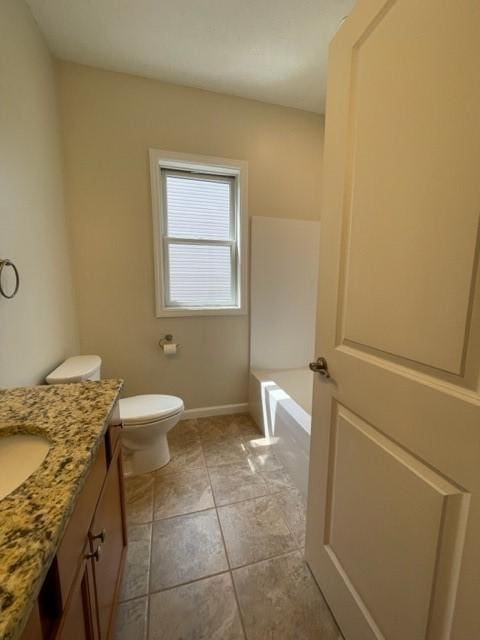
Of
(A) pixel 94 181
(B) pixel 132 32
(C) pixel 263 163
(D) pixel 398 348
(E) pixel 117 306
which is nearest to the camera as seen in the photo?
(D) pixel 398 348

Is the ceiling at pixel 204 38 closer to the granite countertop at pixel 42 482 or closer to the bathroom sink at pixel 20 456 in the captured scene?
the granite countertop at pixel 42 482

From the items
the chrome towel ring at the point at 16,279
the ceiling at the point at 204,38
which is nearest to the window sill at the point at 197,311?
the chrome towel ring at the point at 16,279

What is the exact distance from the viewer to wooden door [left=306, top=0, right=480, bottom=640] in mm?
545

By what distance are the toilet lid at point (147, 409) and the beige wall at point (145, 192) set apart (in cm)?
47

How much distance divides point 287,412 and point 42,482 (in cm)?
140

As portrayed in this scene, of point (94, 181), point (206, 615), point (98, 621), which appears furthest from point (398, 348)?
point (94, 181)

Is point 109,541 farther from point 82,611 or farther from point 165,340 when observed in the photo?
point 165,340

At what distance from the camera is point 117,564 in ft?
3.23

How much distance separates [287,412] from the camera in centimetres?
173

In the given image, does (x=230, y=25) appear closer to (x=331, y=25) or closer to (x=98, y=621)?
(x=331, y=25)

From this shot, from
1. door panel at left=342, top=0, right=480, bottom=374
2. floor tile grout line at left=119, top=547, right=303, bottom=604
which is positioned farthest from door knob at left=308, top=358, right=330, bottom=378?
floor tile grout line at left=119, top=547, right=303, bottom=604

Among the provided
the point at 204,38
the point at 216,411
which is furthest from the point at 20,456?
the point at 204,38

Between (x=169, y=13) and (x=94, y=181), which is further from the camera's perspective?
(x=94, y=181)

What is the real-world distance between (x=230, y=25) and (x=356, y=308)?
183 centimetres
